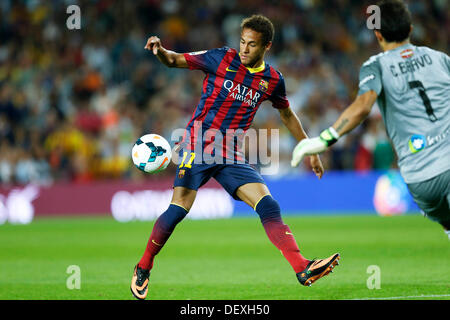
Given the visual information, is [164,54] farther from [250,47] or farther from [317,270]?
[317,270]

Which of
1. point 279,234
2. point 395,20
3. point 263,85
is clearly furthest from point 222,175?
point 395,20

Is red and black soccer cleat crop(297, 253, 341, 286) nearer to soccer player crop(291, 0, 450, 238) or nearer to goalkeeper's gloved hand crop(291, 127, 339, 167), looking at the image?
soccer player crop(291, 0, 450, 238)

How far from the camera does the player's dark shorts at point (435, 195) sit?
16.0 feet

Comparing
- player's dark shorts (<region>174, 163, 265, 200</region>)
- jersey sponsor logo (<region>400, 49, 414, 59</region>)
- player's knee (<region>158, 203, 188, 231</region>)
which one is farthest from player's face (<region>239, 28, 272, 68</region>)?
jersey sponsor logo (<region>400, 49, 414, 59</region>)

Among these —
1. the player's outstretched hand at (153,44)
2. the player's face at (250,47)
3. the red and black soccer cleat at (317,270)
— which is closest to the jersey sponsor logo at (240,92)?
the player's face at (250,47)

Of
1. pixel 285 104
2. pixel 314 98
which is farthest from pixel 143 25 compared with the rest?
pixel 285 104

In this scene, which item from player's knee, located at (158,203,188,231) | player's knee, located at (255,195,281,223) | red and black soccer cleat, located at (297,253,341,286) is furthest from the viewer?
player's knee, located at (158,203,188,231)

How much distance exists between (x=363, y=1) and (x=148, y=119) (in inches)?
292

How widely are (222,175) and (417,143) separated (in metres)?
2.18

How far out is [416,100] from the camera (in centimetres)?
496

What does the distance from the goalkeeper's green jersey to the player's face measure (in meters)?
1.64

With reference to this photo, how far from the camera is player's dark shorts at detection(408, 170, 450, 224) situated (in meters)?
4.88

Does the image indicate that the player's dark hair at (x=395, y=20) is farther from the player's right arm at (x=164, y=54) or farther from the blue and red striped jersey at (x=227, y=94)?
the player's right arm at (x=164, y=54)

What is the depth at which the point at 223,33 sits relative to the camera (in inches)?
788
